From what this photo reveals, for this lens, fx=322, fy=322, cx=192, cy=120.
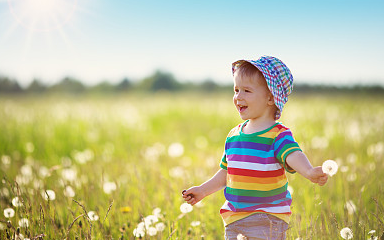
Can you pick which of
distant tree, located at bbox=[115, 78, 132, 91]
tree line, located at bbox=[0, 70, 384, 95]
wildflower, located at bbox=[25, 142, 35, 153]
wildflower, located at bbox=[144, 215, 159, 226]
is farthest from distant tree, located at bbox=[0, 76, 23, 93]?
wildflower, located at bbox=[144, 215, 159, 226]

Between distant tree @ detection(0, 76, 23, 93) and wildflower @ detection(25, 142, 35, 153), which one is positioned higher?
wildflower @ detection(25, 142, 35, 153)

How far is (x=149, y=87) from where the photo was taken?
71188 millimetres

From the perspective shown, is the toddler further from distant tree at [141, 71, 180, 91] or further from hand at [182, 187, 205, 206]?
distant tree at [141, 71, 180, 91]

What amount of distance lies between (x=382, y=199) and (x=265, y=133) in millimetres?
1454

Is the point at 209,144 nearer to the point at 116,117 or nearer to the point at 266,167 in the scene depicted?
the point at 116,117

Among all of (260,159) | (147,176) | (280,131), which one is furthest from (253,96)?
(147,176)

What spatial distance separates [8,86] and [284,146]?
51.2 metres

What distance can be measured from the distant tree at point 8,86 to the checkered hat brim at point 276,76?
165 feet

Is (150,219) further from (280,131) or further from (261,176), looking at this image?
(280,131)

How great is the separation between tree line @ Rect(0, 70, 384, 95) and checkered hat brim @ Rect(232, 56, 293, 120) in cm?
2665

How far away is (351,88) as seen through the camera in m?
34.2

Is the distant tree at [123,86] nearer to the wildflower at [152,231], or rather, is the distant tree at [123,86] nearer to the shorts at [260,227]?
the wildflower at [152,231]

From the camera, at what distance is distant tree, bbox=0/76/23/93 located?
45.0 meters

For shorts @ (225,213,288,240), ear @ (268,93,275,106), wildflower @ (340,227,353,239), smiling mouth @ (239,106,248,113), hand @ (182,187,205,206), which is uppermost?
ear @ (268,93,275,106)
